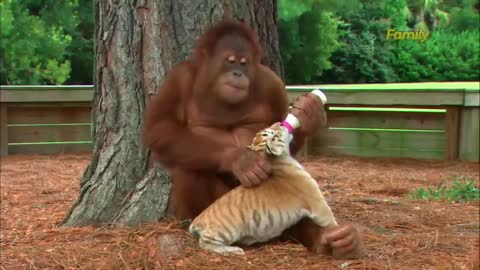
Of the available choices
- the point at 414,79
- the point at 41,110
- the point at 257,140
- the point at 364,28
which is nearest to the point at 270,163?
the point at 257,140

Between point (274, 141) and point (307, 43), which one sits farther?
point (307, 43)

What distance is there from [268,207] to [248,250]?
26 centimetres

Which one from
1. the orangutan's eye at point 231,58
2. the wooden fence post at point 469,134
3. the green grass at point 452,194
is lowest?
the green grass at point 452,194

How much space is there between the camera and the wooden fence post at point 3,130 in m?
8.60

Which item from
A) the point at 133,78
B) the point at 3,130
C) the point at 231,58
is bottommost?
the point at 3,130

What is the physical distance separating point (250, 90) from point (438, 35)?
533 centimetres

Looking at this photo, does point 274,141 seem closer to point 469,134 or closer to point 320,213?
point 320,213

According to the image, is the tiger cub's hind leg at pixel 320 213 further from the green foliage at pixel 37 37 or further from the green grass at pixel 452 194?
the green foliage at pixel 37 37

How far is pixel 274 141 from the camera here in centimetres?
310

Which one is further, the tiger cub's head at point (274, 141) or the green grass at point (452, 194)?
the green grass at point (452, 194)

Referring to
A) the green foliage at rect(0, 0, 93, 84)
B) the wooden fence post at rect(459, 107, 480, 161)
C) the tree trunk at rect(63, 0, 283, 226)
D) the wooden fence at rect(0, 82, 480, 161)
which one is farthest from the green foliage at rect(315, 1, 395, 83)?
the green foliage at rect(0, 0, 93, 84)

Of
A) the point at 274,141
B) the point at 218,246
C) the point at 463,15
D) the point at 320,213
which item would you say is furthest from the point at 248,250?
the point at 463,15

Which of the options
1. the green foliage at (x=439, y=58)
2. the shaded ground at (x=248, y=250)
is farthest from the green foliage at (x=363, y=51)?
the shaded ground at (x=248, y=250)

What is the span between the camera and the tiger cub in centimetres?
308
